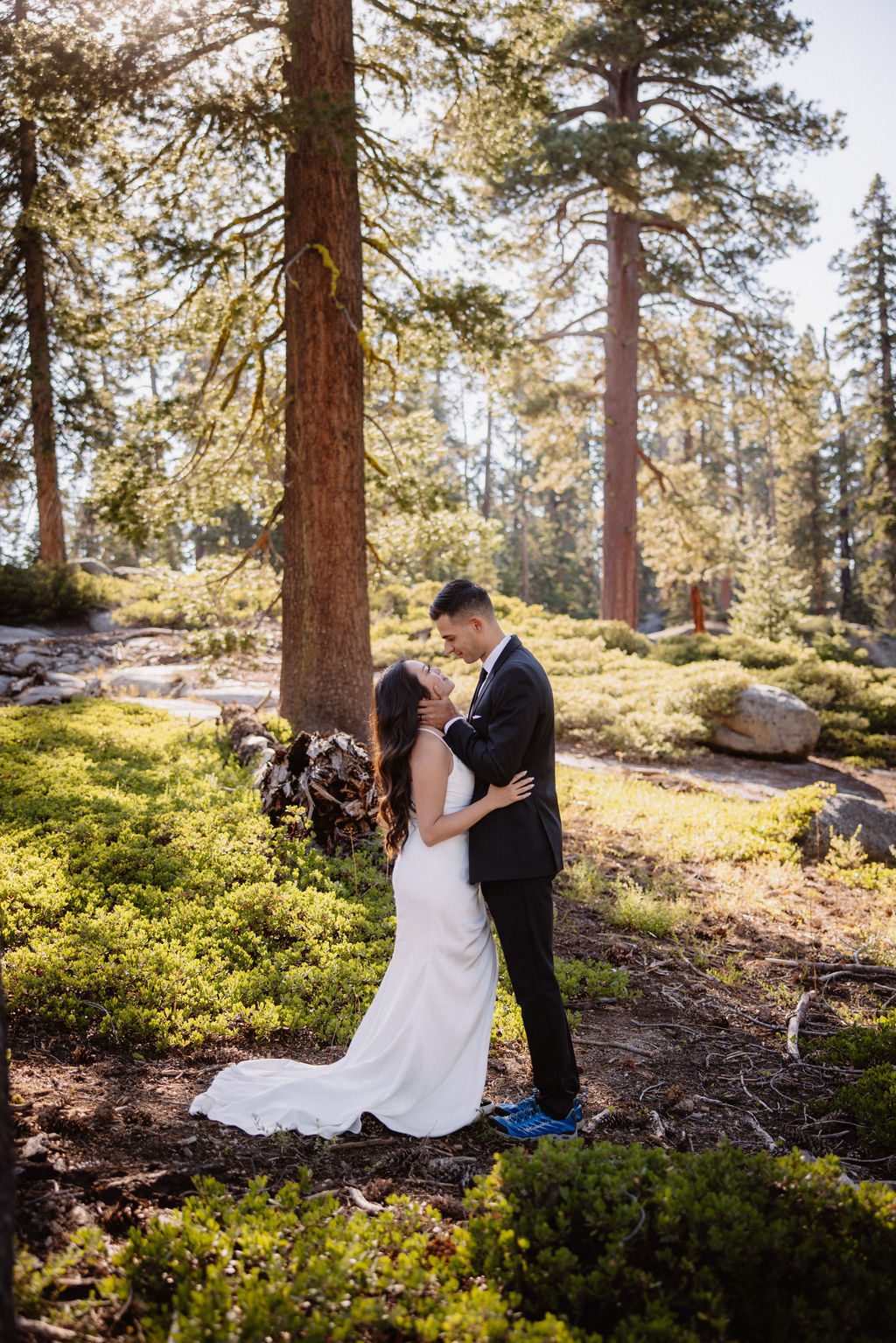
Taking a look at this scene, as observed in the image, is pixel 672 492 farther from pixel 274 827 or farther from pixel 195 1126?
pixel 195 1126

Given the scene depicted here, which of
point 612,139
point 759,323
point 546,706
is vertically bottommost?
point 546,706

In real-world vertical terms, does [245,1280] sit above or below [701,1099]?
above

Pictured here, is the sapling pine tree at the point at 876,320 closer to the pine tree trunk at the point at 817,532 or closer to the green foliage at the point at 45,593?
the pine tree trunk at the point at 817,532

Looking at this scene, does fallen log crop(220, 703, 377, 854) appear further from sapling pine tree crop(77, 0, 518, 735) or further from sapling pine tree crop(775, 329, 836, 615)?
sapling pine tree crop(775, 329, 836, 615)

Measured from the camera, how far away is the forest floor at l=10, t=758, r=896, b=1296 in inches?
110

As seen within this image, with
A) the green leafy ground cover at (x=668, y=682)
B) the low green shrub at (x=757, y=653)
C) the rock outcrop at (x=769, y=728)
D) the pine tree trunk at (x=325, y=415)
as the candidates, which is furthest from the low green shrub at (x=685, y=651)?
the pine tree trunk at (x=325, y=415)

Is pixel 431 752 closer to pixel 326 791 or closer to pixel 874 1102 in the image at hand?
pixel 874 1102

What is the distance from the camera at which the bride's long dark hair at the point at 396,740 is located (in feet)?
11.6

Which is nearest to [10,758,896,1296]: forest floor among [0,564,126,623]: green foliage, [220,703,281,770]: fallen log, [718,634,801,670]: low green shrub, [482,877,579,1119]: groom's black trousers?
[482,877,579,1119]: groom's black trousers

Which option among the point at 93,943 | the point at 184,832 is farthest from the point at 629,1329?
the point at 184,832

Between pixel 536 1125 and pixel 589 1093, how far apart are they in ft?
1.80

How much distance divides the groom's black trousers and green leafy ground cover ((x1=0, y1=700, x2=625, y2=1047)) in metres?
0.97

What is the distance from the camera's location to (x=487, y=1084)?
13.0ft

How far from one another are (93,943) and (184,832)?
5.27 ft
